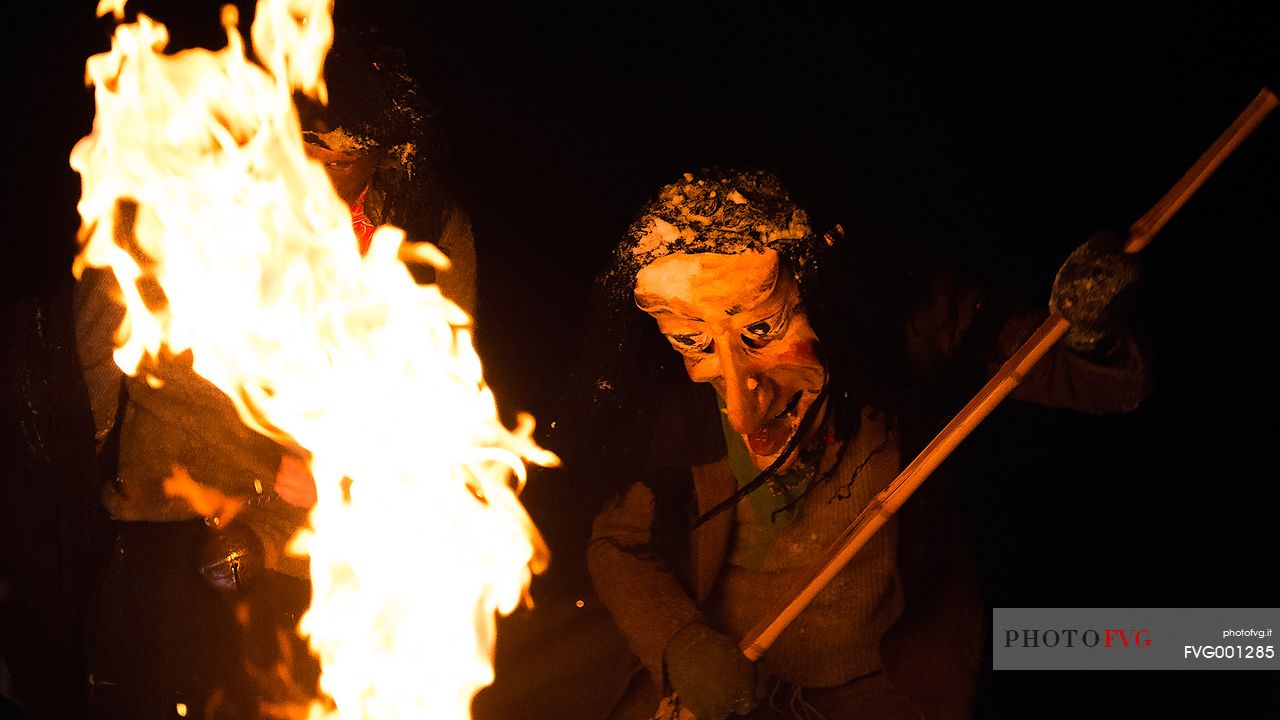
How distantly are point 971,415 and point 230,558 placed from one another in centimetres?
260

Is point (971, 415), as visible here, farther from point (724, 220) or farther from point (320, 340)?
point (320, 340)

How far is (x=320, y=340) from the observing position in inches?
127

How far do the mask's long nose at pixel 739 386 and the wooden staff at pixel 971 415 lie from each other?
491 mm

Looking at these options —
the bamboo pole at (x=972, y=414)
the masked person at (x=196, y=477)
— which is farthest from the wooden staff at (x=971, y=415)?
the masked person at (x=196, y=477)

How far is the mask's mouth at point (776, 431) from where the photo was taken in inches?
132

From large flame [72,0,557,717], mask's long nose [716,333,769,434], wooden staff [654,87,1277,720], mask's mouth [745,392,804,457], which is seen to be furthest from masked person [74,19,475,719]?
wooden staff [654,87,1277,720]

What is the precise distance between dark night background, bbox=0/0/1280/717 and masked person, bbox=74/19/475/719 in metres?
0.28

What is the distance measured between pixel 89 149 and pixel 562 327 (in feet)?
6.15

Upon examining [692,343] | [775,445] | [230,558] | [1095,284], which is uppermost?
[1095,284]

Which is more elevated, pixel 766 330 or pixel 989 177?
pixel 989 177

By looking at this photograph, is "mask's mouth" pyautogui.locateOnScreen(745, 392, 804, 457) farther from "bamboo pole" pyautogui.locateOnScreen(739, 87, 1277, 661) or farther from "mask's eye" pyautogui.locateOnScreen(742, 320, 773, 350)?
"bamboo pole" pyautogui.locateOnScreen(739, 87, 1277, 661)

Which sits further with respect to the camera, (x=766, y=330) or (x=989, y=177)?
(x=989, y=177)

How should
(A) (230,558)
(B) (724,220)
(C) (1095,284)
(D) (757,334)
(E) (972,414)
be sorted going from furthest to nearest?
(A) (230,558) < (D) (757,334) < (B) (724,220) < (E) (972,414) < (C) (1095,284)

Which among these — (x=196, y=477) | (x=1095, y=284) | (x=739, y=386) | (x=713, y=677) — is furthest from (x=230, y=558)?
(x=1095, y=284)
